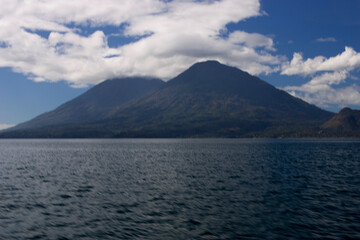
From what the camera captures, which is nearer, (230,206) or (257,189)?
(230,206)

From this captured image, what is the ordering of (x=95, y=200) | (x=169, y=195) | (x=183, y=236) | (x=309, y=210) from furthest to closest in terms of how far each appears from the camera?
1. (x=169, y=195)
2. (x=95, y=200)
3. (x=309, y=210)
4. (x=183, y=236)

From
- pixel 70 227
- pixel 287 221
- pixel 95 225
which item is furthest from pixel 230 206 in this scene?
pixel 70 227

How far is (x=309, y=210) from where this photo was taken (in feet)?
111

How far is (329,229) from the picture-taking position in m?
27.2

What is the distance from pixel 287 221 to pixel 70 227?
68.2 feet

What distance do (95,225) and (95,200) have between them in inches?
445

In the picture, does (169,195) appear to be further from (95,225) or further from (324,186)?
(324,186)

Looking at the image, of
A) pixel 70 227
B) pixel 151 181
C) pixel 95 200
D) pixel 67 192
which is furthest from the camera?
pixel 151 181

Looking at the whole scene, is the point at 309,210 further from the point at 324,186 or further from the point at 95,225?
the point at 95,225

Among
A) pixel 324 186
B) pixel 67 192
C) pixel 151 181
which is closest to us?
pixel 67 192

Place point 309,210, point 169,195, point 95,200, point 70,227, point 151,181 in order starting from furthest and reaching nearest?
point 151,181, point 169,195, point 95,200, point 309,210, point 70,227

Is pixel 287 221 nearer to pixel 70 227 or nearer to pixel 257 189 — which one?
pixel 257 189

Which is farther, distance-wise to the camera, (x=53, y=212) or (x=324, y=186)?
(x=324, y=186)

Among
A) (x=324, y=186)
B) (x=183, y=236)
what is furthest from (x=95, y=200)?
(x=324, y=186)
